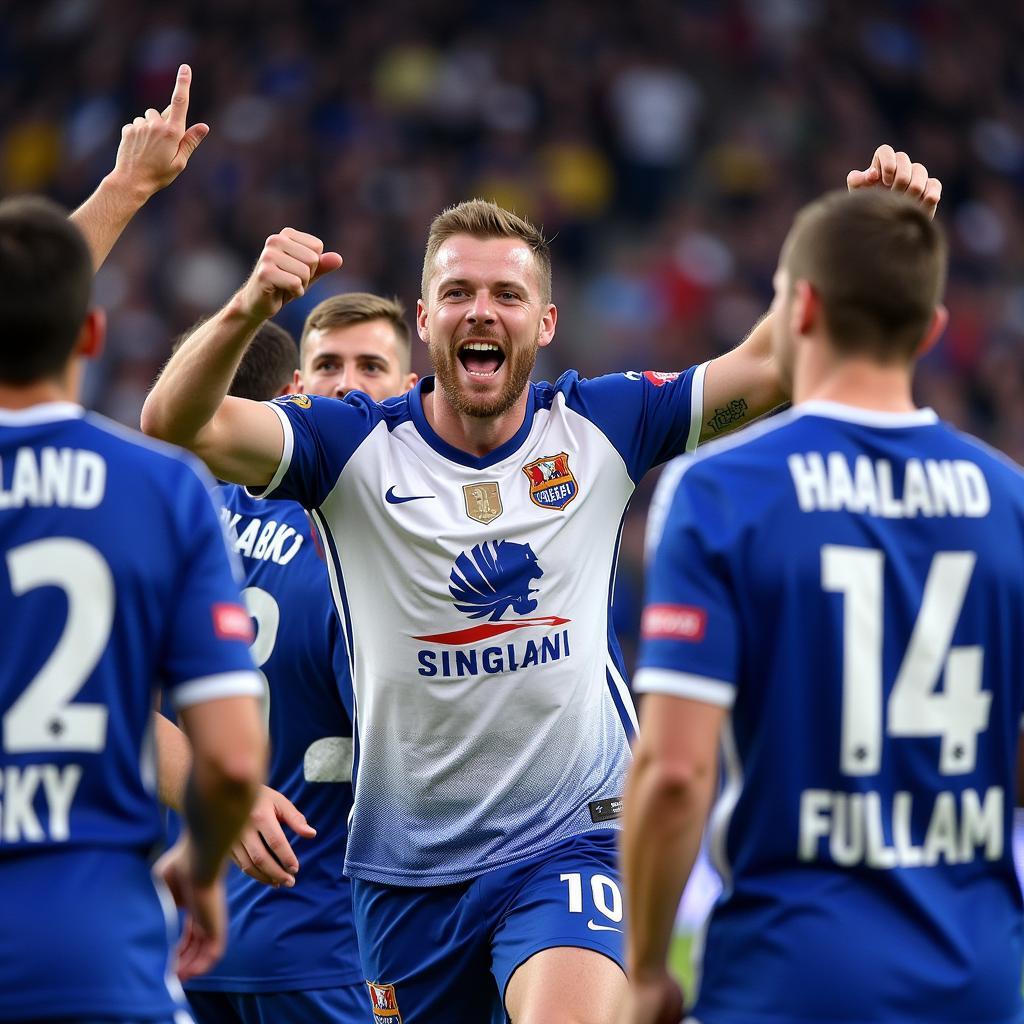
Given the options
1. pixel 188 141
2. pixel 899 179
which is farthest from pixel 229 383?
pixel 899 179

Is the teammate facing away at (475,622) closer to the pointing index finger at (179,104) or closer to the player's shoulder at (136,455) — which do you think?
the pointing index finger at (179,104)

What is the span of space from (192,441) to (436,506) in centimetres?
80

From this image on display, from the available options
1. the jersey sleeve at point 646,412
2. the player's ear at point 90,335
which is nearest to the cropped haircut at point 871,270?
the player's ear at point 90,335

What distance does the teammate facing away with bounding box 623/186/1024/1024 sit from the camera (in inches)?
130

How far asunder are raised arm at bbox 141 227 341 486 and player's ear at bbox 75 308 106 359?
4.25 ft

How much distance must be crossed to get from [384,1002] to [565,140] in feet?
44.4

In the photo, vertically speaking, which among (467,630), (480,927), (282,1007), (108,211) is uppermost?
(108,211)

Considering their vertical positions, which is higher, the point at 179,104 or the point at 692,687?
the point at 179,104

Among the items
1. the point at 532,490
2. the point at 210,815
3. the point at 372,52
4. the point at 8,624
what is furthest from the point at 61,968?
the point at 372,52

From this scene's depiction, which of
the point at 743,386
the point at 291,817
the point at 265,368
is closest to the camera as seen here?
Answer: the point at 291,817

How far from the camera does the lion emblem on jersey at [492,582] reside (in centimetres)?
531

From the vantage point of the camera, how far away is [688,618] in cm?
333

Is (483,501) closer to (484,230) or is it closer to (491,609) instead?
(491,609)

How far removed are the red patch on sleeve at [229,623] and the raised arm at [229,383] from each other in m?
1.57
